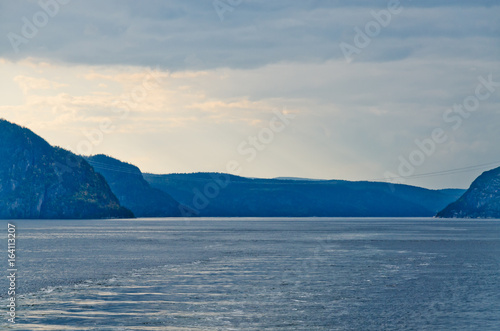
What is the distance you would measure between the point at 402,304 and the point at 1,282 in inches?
1252

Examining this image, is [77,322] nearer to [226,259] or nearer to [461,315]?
[461,315]

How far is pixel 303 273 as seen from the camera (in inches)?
2343

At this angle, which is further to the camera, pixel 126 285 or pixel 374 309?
pixel 126 285

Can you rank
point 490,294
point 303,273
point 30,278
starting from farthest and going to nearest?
point 303,273 < point 30,278 < point 490,294

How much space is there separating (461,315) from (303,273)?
23.9 meters

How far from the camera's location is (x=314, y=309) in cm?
3831

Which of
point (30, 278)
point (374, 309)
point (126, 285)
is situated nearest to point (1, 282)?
point (30, 278)

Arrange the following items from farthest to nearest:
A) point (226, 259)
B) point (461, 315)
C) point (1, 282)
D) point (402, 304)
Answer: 1. point (226, 259)
2. point (1, 282)
3. point (402, 304)
4. point (461, 315)

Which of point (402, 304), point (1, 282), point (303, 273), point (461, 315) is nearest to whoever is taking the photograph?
point (461, 315)

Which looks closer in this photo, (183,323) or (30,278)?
(183,323)

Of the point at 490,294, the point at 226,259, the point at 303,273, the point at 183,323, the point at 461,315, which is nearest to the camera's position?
the point at 183,323

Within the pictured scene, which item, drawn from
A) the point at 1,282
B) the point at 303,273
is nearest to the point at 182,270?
the point at 303,273

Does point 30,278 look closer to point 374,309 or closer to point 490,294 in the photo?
point 374,309

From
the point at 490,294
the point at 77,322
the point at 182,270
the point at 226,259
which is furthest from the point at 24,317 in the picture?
the point at 226,259
